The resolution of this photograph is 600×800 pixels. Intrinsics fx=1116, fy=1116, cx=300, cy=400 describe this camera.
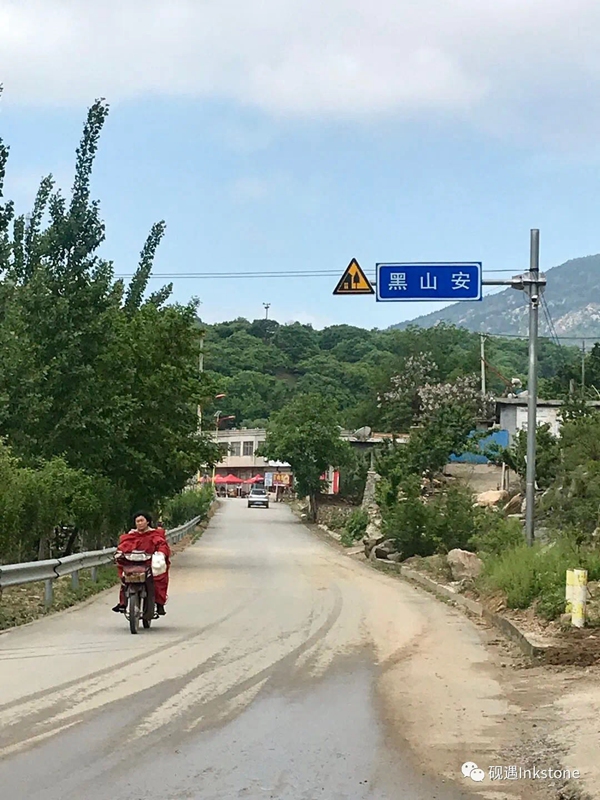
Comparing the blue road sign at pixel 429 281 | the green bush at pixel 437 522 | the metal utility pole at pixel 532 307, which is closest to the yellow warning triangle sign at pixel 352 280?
the blue road sign at pixel 429 281

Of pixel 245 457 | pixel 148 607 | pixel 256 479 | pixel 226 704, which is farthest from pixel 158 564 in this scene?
pixel 256 479

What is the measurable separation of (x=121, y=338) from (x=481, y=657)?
20.8 meters

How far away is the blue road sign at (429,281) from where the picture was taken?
68.7 ft

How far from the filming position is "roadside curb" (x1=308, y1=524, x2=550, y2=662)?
44.4 ft

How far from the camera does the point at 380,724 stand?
29.8ft

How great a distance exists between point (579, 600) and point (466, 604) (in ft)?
21.4

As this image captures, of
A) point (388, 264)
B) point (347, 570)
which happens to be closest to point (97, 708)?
point (388, 264)

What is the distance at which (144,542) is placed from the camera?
16.2 m

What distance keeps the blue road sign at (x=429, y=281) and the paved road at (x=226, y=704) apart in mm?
5857

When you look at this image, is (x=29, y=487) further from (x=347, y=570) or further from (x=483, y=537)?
(x=347, y=570)

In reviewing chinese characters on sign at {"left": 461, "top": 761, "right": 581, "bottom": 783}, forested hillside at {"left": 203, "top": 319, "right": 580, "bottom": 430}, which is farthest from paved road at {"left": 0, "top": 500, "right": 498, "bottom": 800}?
forested hillside at {"left": 203, "top": 319, "right": 580, "bottom": 430}

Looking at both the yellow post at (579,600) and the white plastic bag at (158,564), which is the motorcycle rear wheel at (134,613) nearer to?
the white plastic bag at (158,564)

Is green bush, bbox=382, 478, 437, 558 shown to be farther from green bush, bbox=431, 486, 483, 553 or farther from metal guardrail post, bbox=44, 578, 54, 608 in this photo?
metal guardrail post, bbox=44, 578, 54, 608

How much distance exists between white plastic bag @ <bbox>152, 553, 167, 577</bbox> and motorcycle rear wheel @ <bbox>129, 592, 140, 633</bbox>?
1.54 ft
